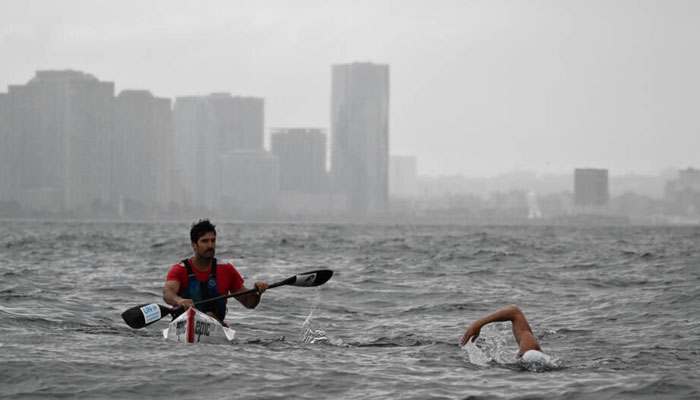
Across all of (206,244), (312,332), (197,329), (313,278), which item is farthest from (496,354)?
(312,332)

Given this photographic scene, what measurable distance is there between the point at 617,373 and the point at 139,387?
527 centimetres

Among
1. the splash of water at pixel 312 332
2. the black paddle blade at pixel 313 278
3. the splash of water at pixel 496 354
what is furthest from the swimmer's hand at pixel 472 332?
the black paddle blade at pixel 313 278

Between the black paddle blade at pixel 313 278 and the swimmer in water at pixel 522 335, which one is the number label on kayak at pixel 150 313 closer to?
the black paddle blade at pixel 313 278

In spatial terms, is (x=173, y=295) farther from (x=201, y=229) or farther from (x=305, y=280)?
(x=305, y=280)

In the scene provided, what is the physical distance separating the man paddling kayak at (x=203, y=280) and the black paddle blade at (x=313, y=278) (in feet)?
5.63

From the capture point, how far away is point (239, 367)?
12.5 meters

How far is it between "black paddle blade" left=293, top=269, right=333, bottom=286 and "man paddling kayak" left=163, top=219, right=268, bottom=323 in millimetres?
1715

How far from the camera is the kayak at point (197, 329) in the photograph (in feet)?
44.7

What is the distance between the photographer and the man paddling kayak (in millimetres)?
13492

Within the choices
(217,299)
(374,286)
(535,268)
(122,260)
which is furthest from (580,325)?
(122,260)

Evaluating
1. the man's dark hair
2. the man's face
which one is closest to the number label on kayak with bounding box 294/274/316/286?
the man's face

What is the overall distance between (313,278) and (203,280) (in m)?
2.46

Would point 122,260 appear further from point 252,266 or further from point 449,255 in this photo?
point 449,255

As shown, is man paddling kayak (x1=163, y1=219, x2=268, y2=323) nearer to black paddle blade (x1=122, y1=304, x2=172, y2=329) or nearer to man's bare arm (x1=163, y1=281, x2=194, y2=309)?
man's bare arm (x1=163, y1=281, x2=194, y2=309)
